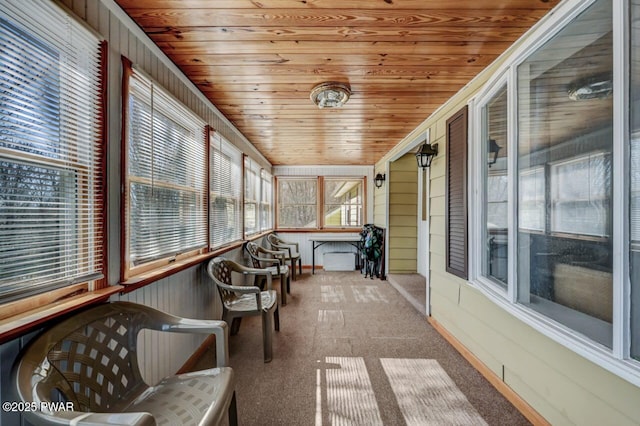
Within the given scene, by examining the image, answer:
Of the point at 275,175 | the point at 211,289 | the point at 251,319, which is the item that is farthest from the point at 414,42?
the point at 275,175

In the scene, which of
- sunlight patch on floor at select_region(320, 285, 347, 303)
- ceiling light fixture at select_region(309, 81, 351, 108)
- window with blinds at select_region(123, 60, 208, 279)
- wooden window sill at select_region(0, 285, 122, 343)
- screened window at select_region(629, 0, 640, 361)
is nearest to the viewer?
wooden window sill at select_region(0, 285, 122, 343)

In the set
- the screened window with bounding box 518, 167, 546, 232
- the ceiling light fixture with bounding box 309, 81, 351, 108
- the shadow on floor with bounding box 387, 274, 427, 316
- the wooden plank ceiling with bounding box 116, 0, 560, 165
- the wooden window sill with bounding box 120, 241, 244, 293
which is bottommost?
the shadow on floor with bounding box 387, 274, 427, 316

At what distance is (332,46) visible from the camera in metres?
1.72

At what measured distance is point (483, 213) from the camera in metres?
2.12

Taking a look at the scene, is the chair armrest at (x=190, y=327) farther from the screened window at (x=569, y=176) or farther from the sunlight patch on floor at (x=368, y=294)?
the sunlight patch on floor at (x=368, y=294)

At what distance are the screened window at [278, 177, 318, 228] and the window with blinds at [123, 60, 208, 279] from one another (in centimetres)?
365

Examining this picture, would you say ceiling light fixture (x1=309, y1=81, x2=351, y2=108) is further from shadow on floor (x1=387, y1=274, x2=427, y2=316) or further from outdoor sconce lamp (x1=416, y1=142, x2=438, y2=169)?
shadow on floor (x1=387, y1=274, x2=427, y2=316)

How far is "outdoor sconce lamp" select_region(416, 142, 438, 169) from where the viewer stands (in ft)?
9.48

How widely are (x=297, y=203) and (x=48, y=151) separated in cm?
507

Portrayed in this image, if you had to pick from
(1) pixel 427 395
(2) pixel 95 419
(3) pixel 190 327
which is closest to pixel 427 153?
(1) pixel 427 395

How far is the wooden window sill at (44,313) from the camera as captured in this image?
0.87 metres

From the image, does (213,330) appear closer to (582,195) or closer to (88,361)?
(88,361)

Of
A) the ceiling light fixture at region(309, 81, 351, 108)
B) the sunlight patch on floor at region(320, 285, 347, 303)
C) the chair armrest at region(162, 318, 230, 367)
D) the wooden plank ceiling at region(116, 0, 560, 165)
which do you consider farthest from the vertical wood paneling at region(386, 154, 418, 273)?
the chair armrest at region(162, 318, 230, 367)

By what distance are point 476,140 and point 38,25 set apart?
8.82 feet
